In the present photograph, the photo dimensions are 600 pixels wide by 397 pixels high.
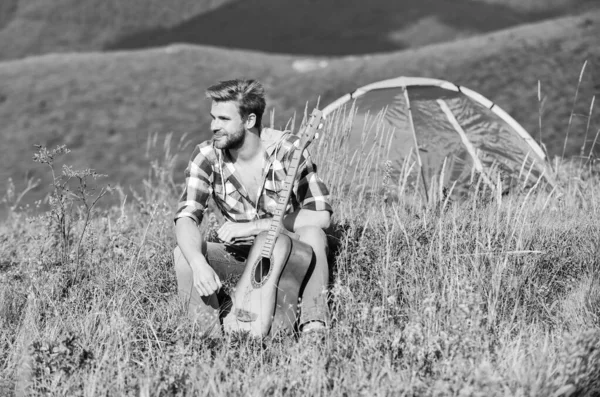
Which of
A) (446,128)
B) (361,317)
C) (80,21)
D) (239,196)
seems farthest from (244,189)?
(80,21)

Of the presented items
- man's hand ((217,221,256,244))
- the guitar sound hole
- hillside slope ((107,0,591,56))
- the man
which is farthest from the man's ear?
hillside slope ((107,0,591,56))

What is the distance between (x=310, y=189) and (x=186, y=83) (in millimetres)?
24123

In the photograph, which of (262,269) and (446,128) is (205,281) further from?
(446,128)

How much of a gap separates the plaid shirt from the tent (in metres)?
3.05

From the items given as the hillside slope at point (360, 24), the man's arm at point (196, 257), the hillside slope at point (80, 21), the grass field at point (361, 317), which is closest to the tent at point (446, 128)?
the grass field at point (361, 317)

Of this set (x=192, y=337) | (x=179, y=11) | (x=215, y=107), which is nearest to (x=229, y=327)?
(x=192, y=337)

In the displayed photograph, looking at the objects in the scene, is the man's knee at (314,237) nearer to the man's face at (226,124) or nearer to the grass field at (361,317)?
the grass field at (361,317)

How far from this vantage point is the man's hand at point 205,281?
3520 millimetres

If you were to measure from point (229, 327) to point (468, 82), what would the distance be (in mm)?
21235

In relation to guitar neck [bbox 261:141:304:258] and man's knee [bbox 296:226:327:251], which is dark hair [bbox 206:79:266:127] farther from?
man's knee [bbox 296:226:327:251]

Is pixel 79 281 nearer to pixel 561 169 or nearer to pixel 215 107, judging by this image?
pixel 215 107

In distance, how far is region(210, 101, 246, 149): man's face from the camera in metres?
3.88

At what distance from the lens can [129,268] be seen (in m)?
4.12

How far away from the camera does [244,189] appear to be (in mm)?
4051
